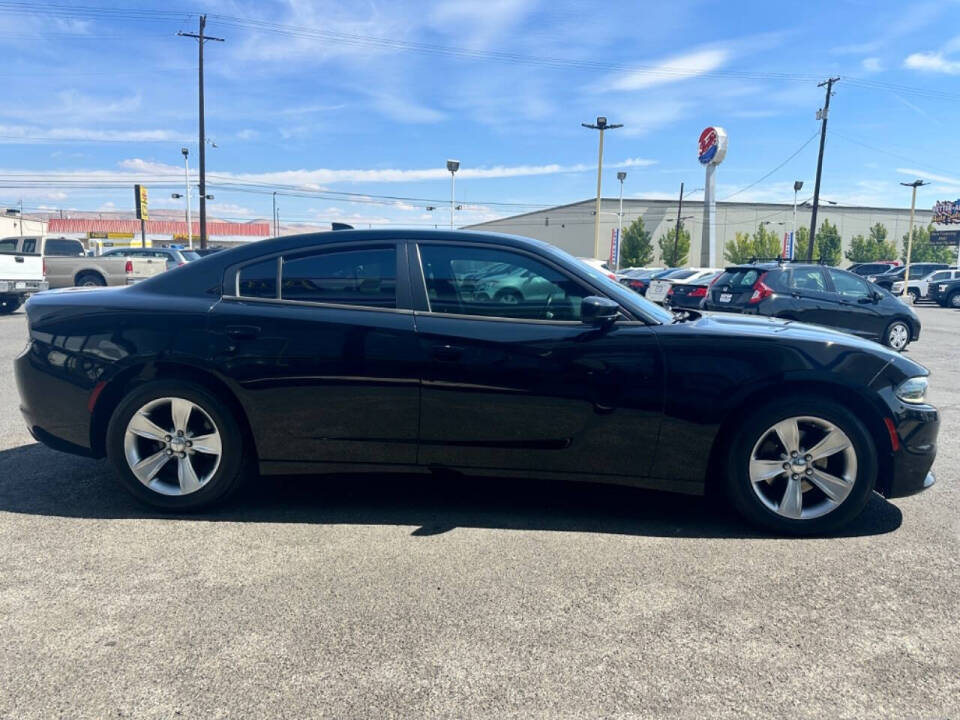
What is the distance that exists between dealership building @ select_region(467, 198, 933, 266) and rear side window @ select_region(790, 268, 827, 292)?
2814 inches

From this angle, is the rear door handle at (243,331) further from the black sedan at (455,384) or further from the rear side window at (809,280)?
the rear side window at (809,280)

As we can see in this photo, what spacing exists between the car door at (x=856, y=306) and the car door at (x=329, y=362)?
9695 mm

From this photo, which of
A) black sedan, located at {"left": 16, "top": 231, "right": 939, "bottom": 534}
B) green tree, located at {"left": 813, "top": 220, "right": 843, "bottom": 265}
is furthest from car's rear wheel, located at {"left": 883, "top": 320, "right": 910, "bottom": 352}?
green tree, located at {"left": 813, "top": 220, "right": 843, "bottom": 265}

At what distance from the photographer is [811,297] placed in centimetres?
1086

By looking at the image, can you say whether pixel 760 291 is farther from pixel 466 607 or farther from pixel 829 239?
pixel 829 239

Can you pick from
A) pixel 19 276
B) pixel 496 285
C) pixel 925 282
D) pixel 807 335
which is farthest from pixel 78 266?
pixel 925 282

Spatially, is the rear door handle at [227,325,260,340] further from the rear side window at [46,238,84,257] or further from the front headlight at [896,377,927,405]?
the rear side window at [46,238,84,257]

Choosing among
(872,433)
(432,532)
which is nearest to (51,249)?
(432,532)

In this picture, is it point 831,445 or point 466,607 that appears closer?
point 466,607

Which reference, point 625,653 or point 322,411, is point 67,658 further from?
point 625,653

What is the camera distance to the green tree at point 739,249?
3056 inches

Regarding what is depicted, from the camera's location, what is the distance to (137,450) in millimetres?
3779

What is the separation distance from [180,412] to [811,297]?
32.5ft

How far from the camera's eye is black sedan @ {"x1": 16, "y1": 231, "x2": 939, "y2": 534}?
11.6ft
